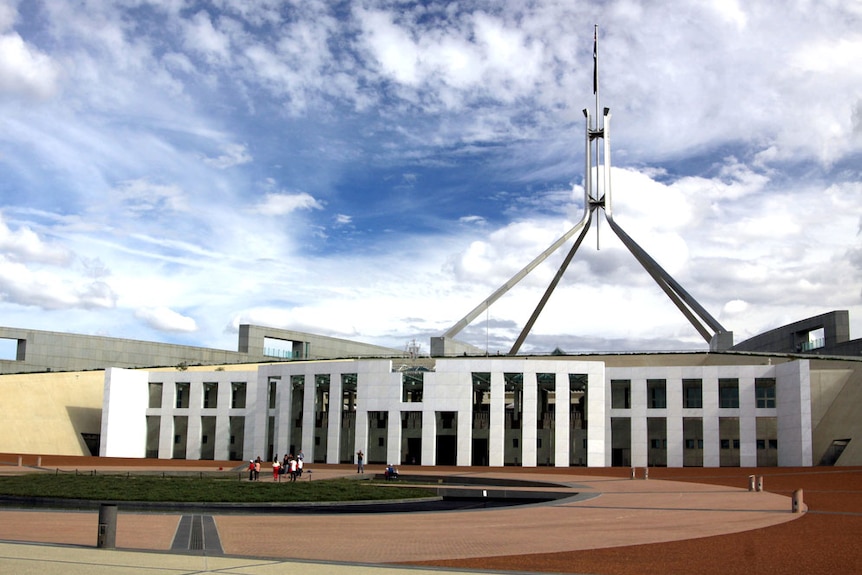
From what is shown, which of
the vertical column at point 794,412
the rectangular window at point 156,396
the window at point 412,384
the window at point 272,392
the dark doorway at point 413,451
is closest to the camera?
the vertical column at point 794,412

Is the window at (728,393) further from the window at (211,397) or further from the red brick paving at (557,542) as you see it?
the window at (211,397)

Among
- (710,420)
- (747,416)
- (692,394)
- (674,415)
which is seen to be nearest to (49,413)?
(674,415)

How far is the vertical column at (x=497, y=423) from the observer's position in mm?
56031

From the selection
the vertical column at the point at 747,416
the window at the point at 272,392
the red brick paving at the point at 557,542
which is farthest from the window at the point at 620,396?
the red brick paving at the point at 557,542

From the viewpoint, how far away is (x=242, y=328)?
94562 millimetres

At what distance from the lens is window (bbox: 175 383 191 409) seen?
72.4 metres

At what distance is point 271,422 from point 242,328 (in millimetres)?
29575

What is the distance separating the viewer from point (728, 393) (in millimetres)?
60594

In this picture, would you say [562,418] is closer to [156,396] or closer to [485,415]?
[485,415]

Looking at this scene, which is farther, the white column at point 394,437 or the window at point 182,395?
the window at point 182,395

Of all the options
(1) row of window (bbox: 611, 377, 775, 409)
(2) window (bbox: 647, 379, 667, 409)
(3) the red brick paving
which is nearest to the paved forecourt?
(3) the red brick paving

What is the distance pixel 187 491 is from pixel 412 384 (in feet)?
122

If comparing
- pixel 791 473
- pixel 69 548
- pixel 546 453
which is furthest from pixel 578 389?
pixel 69 548

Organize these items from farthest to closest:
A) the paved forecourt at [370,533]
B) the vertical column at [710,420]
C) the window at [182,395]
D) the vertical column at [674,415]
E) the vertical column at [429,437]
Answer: the window at [182,395], the vertical column at [674,415], the vertical column at [710,420], the vertical column at [429,437], the paved forecourt at [370,533]
